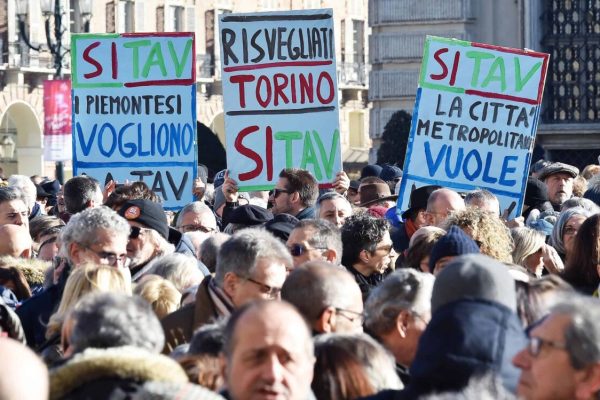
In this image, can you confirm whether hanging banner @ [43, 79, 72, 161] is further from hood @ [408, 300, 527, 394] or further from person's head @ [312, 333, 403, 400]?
hood @ [408, 300, 527, 394]

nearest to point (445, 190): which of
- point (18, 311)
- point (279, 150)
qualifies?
point (279, 150)

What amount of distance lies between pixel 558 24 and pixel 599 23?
0.46 m

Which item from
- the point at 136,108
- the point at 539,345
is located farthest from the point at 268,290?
the point at 136,108

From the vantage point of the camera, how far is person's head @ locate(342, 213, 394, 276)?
27.4ft

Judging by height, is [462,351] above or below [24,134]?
below

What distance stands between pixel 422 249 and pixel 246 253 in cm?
151

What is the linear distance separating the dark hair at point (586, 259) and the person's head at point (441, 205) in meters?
1.53

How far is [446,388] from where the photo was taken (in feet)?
Result: 15.5

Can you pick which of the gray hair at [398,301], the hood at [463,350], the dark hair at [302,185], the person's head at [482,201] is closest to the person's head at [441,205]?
the person's head at [482,201]

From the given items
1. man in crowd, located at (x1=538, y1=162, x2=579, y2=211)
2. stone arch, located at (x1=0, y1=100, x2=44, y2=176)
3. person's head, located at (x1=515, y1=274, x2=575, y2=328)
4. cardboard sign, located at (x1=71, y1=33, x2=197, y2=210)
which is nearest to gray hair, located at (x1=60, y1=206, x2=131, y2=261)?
person's head, located at (x1=515, y1=274, x2=575, y2=328)

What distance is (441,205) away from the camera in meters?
9.48

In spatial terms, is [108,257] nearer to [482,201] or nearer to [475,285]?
[475,285]

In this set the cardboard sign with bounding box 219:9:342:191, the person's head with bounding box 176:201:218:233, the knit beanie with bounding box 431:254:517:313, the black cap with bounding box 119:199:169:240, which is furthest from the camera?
the cardboard sign with bounding box 219:9:342:191

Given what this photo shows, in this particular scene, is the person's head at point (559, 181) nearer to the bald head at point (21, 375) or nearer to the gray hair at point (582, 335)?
the gray hair at point (582, 335)
